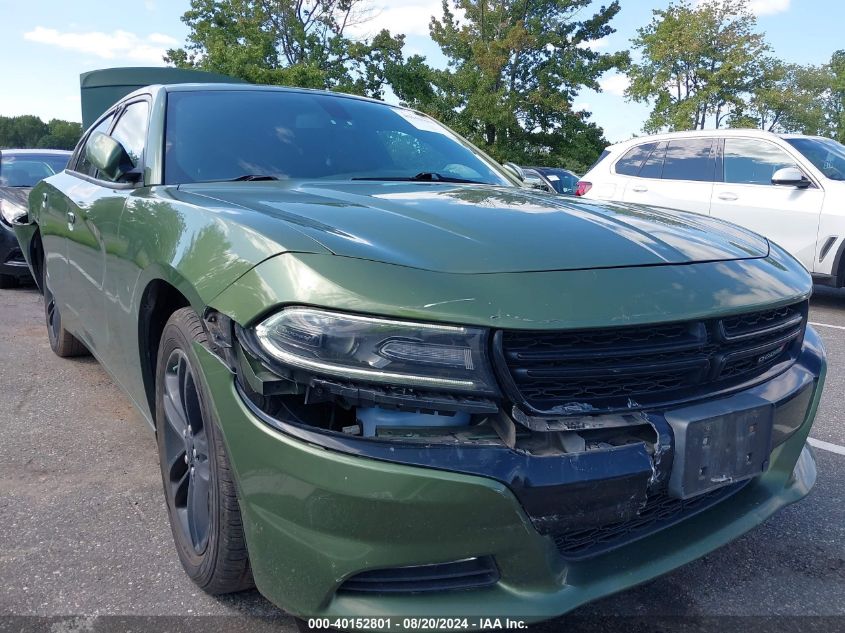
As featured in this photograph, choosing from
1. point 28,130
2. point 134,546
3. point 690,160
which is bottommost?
point 134,546

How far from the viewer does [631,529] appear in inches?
67.6

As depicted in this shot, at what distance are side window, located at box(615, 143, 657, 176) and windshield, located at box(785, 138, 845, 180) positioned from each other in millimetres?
1535

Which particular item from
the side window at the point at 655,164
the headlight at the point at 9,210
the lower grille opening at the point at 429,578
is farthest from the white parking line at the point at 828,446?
the headlight at the point at 9,210

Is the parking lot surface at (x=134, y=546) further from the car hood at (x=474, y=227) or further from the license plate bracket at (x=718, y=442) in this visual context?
the car hood at (x=474, y=227)

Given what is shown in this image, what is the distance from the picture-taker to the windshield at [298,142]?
2666mm

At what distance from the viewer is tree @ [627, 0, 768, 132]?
93.0 feet

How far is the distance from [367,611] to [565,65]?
29.5 metres

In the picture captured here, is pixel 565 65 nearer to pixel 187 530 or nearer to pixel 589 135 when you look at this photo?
pixel 589 135

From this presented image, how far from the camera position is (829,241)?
6.67m

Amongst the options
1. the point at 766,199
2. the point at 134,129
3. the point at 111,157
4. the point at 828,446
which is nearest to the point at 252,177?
the point at 111,157

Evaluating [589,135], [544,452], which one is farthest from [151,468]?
[589,135]

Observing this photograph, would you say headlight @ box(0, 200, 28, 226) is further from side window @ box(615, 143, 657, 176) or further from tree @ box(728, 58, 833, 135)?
tree @ box(728, 58, 833, 135)

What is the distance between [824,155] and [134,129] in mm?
6578

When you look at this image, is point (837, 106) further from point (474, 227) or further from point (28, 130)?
point (28, 130)
